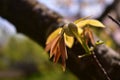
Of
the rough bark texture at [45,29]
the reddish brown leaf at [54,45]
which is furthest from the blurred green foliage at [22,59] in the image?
the reddish brown leaf at [54,45]

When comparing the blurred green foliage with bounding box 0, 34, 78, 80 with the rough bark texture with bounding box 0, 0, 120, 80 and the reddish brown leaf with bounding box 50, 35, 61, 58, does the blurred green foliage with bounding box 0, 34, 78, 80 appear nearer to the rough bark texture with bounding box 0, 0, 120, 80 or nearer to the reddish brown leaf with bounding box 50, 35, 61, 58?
the rough bark texture with bounding box 0, 0, 120, 80

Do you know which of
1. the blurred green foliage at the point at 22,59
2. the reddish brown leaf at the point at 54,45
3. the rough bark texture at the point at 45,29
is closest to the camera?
the reddish brown leaf at the point at 54,45

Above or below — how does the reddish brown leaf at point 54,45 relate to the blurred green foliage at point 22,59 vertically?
below

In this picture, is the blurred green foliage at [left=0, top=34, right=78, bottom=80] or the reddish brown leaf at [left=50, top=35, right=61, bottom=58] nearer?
the reddish brown leaf at [left=50, top=35, right=61, bottom=58]

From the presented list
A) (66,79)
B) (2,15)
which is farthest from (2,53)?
(2,15)

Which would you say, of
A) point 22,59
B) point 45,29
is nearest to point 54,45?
point 45,29

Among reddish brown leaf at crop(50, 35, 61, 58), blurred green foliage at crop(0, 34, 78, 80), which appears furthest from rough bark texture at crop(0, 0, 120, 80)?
blurred green foliage at crop(0, 34, 78, 80)

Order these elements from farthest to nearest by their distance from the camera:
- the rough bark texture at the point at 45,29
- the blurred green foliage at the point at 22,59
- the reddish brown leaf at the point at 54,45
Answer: the blurred green foliage at the point at 22,59 → the rough bark texture at the point at 45,29 → the reddish brown leaf at the point at 54,45

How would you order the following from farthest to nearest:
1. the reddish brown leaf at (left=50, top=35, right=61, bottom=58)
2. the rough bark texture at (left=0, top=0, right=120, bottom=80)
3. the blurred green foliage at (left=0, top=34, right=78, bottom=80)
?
the blurred green foliage at (left=0, top=34, right=78, bottom=80)
the rough bark texture at (left=0, top=0, right=120, bottom=80)
the reddish brown leaf at (left=50, top=35, right=61, bottom=58)

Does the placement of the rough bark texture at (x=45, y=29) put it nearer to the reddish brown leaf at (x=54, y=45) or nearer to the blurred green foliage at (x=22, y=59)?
the reddish brown leaf at (x=54, y=45)

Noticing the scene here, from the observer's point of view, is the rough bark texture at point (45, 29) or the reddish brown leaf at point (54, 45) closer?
the reddish brown leaf at point (54, 45)
